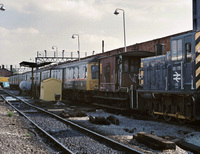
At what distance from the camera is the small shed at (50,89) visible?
21.9m

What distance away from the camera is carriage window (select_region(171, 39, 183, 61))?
31.1 ft

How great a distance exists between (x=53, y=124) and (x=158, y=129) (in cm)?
428

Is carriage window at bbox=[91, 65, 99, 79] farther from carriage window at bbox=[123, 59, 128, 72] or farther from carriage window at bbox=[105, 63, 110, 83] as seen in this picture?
carriage window at bbox=[123, 59, 128, 72]

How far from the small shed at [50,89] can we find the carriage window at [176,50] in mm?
13579

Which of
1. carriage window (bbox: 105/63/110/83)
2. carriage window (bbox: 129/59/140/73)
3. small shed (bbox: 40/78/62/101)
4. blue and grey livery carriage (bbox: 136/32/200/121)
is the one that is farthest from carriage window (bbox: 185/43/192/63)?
small shed (bbox: 40/78/62/101)

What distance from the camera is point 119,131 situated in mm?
9047

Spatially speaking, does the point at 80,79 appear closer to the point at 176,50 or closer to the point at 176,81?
the point at 176,81

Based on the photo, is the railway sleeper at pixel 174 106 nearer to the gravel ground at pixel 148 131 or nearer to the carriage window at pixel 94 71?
the gravel ground at pixel 148 131

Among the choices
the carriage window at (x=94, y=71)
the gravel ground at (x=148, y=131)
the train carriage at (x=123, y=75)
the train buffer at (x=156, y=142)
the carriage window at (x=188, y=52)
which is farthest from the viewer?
the carriage window at (x=94, y=71)

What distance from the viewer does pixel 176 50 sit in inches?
382

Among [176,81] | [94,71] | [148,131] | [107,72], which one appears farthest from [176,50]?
[94,71]

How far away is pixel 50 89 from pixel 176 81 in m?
14.3

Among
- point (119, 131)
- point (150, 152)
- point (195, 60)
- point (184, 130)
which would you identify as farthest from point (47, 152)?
point (195, 60)

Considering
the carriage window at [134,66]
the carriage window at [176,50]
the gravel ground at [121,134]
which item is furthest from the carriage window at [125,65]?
the carriage window at [176,50]
